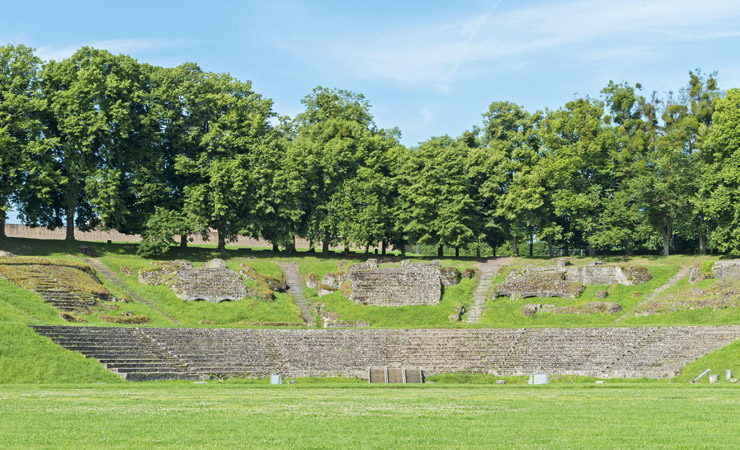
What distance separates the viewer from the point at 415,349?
4419cm

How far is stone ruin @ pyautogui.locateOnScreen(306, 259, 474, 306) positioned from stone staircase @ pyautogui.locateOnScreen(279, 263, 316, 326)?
1146 millimetres

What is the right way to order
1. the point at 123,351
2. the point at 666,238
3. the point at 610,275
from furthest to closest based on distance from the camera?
the point at 666,238 < the point at 610,275 < the point at 123,351

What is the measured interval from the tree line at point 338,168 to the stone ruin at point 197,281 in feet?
20.8

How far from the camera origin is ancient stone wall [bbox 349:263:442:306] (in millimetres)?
57094

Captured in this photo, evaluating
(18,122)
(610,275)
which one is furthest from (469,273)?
(18,122)

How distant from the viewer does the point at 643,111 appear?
75375 mm

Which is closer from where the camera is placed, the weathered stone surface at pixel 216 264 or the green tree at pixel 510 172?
the weathered stone surface at pixel 216 264

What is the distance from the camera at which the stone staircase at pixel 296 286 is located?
A: 5550cm

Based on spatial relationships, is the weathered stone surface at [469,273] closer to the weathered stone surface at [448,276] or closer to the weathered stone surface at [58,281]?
the weathered stone surface at [448,276]

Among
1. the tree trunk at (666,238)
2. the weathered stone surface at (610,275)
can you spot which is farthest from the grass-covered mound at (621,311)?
the tree trunk at (666,238)

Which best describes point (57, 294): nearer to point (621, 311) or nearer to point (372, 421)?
point (372, 421)

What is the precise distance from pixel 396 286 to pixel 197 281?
48.7ft

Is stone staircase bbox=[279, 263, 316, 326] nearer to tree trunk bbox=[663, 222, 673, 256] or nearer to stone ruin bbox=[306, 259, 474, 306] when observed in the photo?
stone ruin bbox=[306, 259, 474, 306]

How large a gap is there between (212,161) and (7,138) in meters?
16.5
